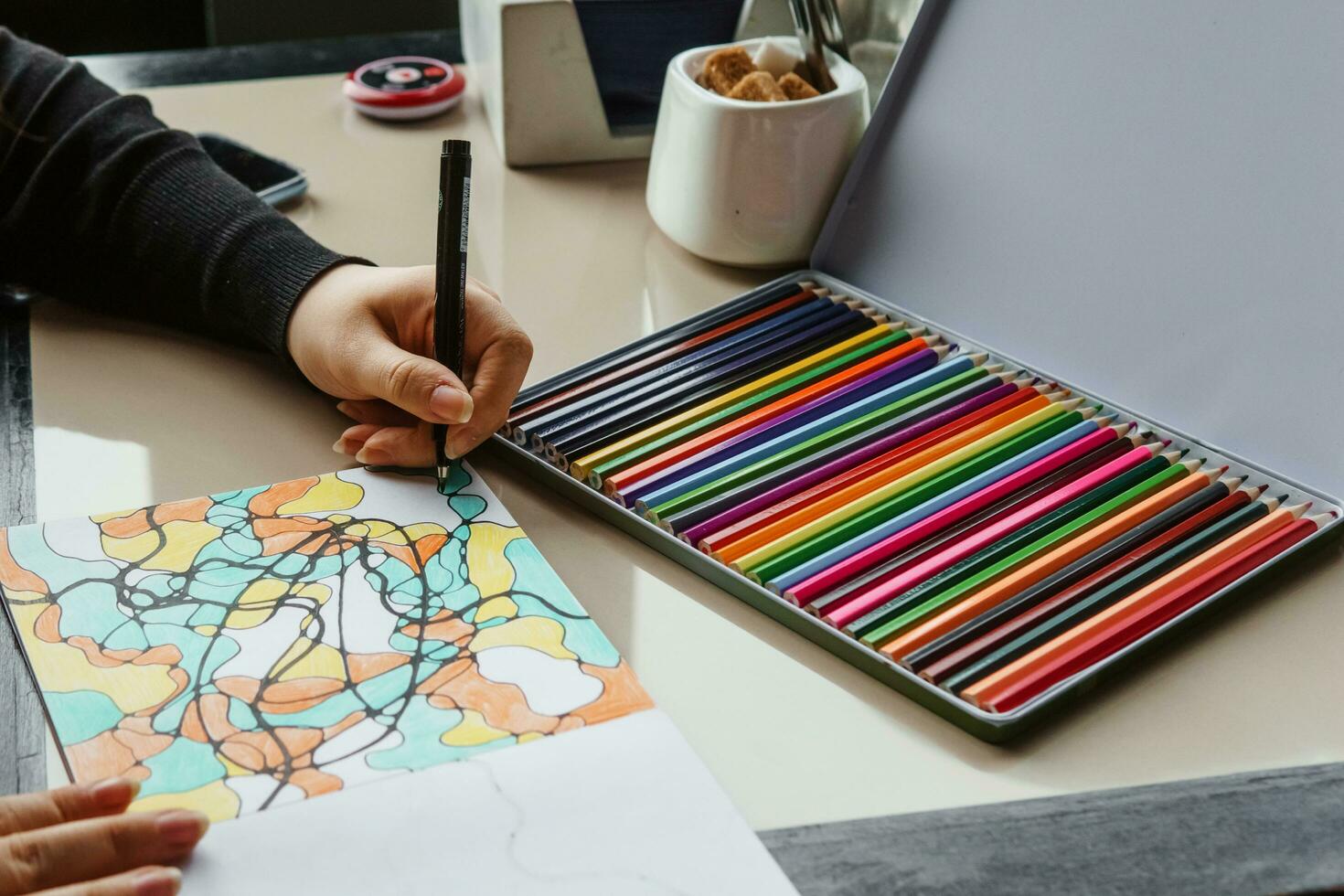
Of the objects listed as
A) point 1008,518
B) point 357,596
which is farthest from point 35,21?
point 1008,518

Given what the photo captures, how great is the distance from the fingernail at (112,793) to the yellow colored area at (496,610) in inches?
5.8

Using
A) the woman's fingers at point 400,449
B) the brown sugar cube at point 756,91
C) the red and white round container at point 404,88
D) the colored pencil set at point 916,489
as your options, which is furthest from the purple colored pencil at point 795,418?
the red and white round container at point 404,88

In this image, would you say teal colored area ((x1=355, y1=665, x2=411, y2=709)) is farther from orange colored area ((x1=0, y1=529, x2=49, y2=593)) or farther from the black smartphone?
the black smartphone

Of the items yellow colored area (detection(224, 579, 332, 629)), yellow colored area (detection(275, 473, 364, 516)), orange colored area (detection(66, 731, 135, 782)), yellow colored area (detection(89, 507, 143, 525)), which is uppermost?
yellow colored area (detection(275, 473, 364, 516))

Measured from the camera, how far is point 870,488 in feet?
1.89

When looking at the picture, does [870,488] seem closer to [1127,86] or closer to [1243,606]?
[1243,606]

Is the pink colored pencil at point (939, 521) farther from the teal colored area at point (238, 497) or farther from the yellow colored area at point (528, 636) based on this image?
the teal colored area at point (238, 497)

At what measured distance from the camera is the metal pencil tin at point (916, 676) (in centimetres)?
47

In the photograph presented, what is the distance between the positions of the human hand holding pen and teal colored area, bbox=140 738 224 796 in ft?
0.63

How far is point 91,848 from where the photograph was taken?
1.31ft

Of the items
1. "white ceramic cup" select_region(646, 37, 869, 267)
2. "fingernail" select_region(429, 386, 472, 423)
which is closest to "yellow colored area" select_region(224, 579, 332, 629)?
"fingernail" select_region(429, 386, 472, 423)

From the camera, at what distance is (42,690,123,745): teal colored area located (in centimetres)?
45

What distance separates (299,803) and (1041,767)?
0.88ft

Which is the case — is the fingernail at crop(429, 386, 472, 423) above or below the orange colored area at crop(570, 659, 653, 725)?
above
